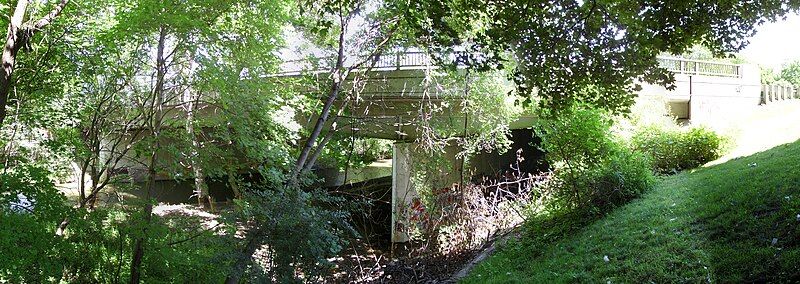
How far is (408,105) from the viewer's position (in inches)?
491

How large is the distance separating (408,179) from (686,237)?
7306mm

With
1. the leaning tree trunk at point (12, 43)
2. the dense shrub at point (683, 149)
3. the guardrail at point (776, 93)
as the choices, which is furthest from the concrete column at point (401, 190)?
the guardrail at point (776, 93)

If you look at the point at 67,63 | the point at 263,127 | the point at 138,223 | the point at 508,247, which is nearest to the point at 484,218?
the point at 508,247

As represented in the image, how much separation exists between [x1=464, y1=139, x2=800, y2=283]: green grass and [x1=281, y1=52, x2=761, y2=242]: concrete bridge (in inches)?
65.7

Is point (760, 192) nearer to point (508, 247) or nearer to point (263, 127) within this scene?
point (508, 247)

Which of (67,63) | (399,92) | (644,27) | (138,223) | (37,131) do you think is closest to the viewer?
(644,27)

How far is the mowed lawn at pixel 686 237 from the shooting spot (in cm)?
572

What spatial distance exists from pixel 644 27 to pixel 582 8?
508 millimetres

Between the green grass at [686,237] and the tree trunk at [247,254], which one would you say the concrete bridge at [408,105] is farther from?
the tree trunk at [247,254]

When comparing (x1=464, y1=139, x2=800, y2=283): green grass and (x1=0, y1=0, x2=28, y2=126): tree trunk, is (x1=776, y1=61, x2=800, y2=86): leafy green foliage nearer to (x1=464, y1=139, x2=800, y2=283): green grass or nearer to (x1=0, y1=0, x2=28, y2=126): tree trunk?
(x1=464, y1=139, x2=800, y2=283): green grass

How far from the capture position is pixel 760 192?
7172mm

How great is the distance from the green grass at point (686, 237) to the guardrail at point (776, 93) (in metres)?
12.4

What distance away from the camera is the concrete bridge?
10.7 meters

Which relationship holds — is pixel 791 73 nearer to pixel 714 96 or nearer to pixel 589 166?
pixel 714 96
